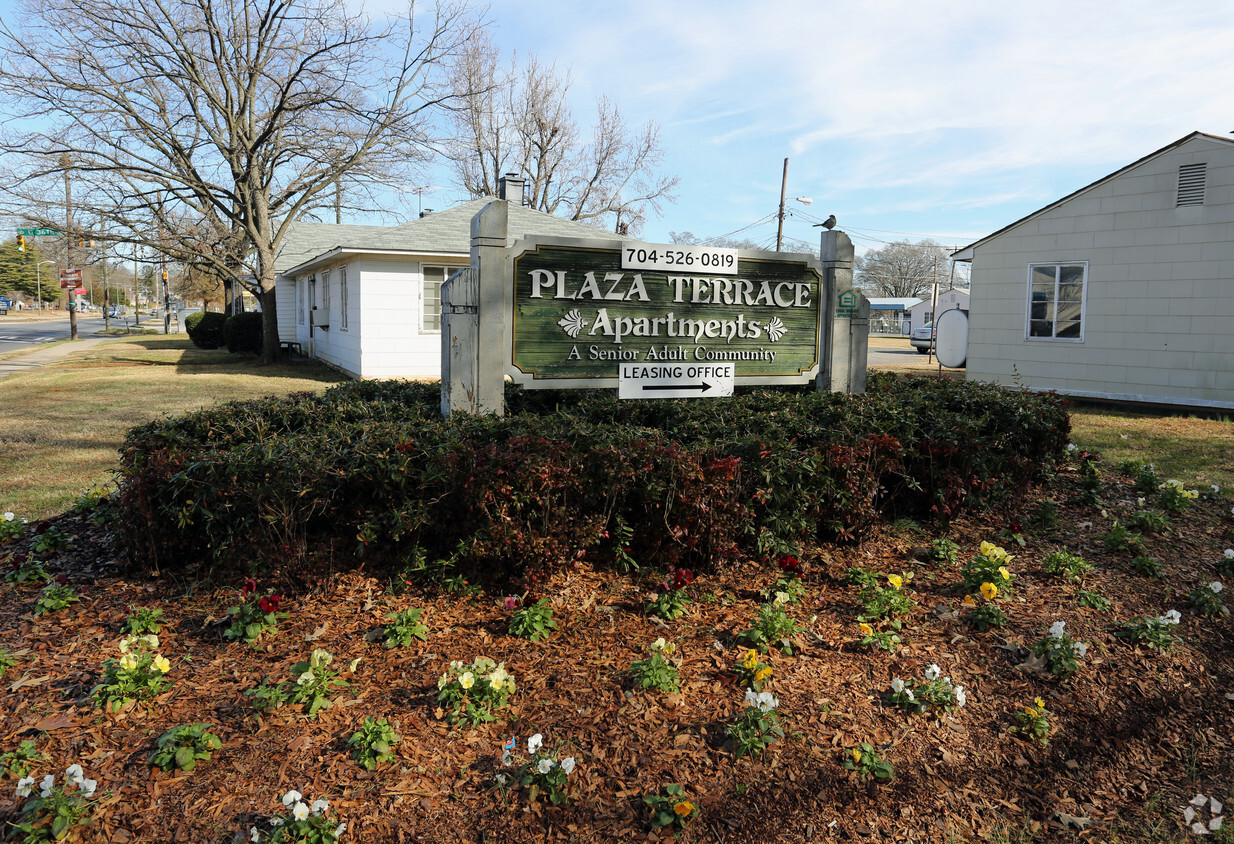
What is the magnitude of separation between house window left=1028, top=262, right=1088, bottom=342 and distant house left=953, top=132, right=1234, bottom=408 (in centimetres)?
2

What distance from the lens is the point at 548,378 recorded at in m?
5.22

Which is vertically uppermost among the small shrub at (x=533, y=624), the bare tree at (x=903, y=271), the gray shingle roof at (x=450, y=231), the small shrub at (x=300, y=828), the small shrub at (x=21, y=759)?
the bare tree at (x=903, y=271)

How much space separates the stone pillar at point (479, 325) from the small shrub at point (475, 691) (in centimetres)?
218

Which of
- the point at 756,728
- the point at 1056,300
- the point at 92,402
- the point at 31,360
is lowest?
the point at 756,728

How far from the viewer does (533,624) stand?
3.45 m

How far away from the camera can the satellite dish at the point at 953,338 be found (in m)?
17.1

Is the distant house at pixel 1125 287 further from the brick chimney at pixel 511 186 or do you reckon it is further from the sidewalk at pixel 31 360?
the sidewalk at pixel 31 360

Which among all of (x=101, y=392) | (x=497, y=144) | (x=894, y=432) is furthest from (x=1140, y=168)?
(x=497, y=144)

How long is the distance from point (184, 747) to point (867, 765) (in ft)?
7.67

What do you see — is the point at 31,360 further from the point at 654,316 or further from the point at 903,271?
the point at 903,271

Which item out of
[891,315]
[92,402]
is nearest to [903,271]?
[891,315]

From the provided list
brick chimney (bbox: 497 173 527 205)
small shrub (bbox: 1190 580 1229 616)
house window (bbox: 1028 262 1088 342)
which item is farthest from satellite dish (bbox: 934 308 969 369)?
small shrub (bbox: 1190 580 1229 616)

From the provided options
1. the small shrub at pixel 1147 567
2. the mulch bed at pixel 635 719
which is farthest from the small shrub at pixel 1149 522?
the mulch bed at pixel 635 719

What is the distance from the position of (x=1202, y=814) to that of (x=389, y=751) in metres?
2.93
